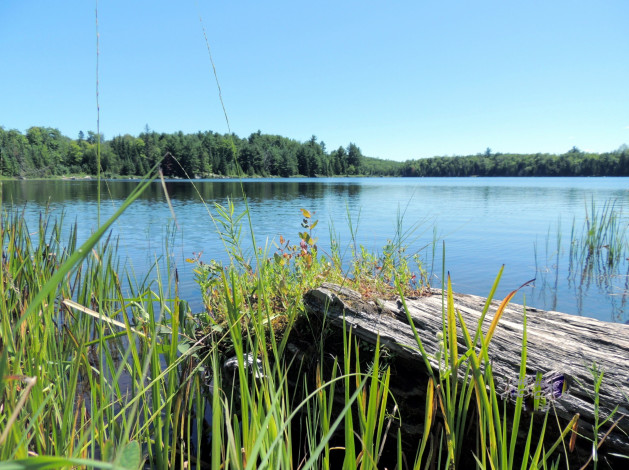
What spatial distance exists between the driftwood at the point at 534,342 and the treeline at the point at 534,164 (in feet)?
254

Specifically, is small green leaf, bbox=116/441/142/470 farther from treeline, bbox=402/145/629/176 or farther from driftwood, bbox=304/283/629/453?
treeline, bbox=402/145/629/176

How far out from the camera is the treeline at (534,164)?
7725 centimetres

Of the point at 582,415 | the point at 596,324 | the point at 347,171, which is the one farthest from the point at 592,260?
the point at 347,171

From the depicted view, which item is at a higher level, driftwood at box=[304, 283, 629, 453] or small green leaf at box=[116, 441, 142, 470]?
small green leaf at box=[116, 441, 142, 470]

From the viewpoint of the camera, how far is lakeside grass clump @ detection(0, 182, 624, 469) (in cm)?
106

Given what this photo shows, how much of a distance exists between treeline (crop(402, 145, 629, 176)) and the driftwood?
3044 inches

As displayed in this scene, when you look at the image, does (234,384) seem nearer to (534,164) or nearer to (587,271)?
(587,271)

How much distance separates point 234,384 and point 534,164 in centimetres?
9797

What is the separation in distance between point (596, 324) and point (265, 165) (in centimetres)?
365

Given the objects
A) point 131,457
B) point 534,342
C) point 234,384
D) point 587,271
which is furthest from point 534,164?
point 131,457

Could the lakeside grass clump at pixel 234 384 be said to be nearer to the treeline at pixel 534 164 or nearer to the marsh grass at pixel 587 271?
the marsh grass at pixel 587 271

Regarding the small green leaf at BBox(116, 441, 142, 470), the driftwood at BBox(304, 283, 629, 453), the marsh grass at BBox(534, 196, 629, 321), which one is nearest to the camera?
the small green leaf at BBox(116, 441, 142, 470)

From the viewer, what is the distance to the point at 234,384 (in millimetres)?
2693

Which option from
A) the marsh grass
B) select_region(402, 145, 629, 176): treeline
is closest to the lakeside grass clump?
the marsh grass
